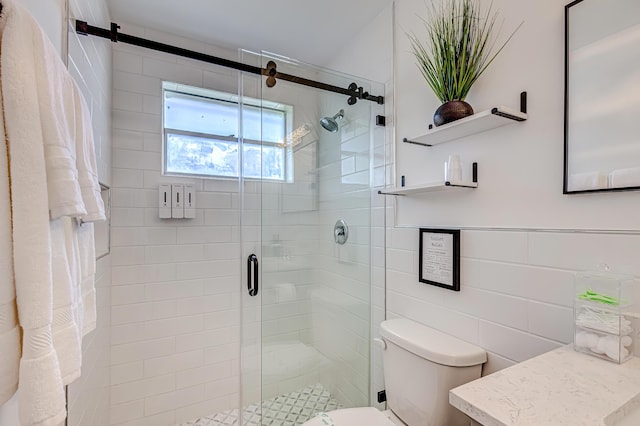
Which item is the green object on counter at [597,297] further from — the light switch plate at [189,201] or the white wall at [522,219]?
the light switch plate at [189,201]

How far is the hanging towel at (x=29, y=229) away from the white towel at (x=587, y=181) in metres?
1.41

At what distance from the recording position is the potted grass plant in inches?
48.2

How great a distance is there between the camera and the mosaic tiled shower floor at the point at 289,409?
1.74m

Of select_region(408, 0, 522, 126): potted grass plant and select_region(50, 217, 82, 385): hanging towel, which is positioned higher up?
select_region(408, 0, 522, 126): potted grass plant

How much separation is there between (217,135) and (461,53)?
1.76m

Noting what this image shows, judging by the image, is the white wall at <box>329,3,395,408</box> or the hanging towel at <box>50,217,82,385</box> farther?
the white wall at <box>329,3,395,408</box>

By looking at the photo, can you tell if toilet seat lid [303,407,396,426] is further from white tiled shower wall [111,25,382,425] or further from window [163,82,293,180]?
window [163,82,293,180]

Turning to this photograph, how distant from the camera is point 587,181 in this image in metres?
0.92

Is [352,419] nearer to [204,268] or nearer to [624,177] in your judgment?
[624,177]

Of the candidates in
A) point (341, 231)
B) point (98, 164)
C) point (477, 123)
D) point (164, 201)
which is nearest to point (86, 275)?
point (98, 164)

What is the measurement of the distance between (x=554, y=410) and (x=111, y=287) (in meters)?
2.28

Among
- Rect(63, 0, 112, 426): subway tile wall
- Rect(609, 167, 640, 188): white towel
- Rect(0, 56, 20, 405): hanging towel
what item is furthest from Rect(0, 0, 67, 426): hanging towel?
Rect(609, 167, 640, 188): white towel

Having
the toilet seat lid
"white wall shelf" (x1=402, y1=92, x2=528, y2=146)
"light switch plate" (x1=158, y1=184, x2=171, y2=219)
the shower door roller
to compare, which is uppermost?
"white wall shelf" (x1=402, y1=92, x2=528, y2=146)

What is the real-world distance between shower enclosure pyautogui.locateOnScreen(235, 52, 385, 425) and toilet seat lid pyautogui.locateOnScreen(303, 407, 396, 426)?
627 millimetres
